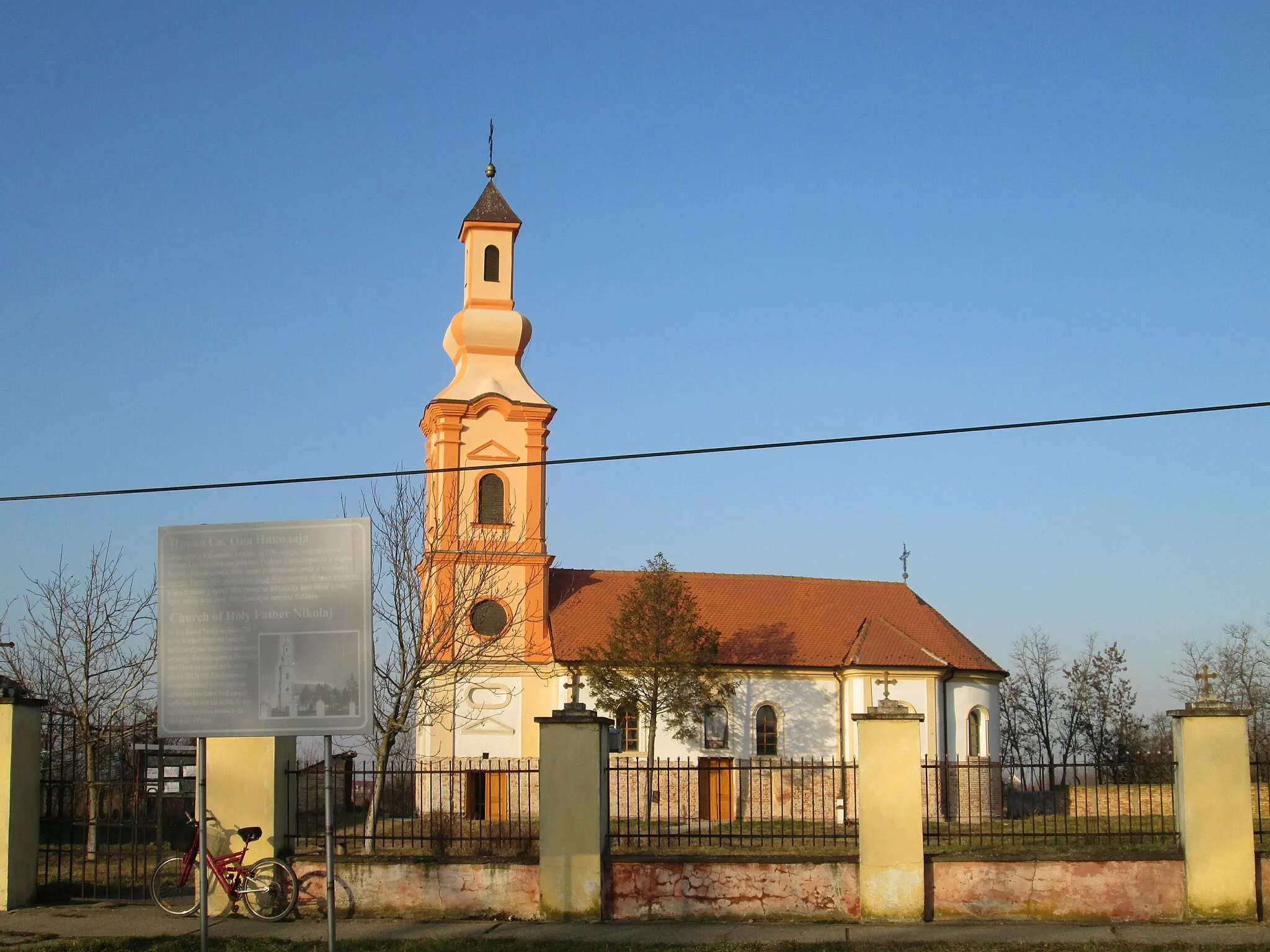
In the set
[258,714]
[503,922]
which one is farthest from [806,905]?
[258,714]

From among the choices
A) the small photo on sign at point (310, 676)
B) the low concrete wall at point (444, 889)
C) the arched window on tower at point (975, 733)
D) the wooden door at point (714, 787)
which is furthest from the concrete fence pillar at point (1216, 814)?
the arched window on tower at point (975, 733)

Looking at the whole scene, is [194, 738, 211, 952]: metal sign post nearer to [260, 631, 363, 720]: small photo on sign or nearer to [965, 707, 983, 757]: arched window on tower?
[260, 631, 363, 720]: small photo on sign

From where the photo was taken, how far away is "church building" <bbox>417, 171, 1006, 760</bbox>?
117 feet

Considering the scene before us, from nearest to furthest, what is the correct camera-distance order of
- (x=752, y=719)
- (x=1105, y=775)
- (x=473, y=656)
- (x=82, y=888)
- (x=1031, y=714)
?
(x=82, y=888)
(x=1105, y=775)
(x=473, y=656)
(x=752, y=719)
(x=1031, y=714)

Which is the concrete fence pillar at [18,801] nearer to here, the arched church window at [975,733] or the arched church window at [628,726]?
the arched church window at [628,726]

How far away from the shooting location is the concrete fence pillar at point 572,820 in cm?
1412

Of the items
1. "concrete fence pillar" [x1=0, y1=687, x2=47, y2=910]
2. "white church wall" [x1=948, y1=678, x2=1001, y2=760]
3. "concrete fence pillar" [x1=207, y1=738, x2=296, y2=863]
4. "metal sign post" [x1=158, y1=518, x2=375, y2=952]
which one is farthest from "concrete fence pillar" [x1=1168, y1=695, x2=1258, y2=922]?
"white church wall" [x1=948, y1=678, x2=1001, y2=760]

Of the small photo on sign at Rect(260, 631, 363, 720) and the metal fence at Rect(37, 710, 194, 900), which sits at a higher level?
the small photo on sign at Rect(260, 631, 363, 720)

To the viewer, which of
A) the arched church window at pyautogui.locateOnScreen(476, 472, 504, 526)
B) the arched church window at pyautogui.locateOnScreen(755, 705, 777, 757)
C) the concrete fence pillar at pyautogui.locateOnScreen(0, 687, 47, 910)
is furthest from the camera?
the arched church window at pyautogui.locateOnScreen(755, 705, 777, 757)

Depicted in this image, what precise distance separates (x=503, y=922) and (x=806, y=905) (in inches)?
134

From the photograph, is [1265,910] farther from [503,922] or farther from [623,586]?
[623,586]

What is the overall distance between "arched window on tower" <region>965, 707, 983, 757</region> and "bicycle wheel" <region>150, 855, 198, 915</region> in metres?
27.8

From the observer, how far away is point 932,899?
14.1 m

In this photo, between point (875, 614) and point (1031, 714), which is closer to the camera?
point (875, 614)
